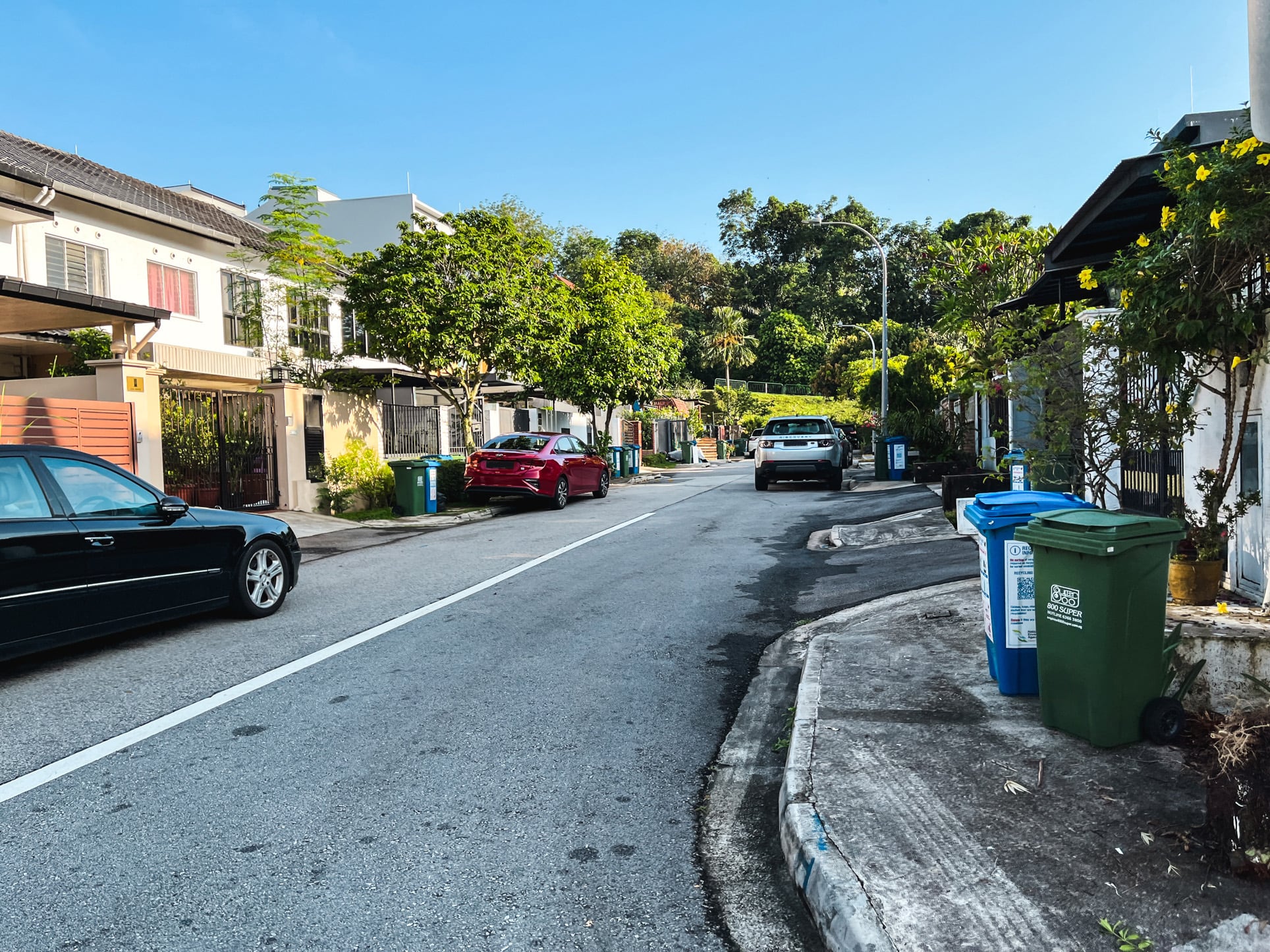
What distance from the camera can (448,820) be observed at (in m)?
3.76

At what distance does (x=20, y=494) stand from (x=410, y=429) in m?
17.3

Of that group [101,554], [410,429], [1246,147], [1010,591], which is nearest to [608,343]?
[410,429]

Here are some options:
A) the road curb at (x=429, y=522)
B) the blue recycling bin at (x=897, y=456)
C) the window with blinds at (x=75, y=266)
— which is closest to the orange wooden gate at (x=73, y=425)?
the road curb at (x=429, y=522)

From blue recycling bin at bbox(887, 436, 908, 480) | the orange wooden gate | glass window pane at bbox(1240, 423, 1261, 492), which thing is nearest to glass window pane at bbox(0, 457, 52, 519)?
the orange wooden gate

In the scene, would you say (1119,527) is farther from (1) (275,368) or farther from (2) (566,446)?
(1) (275,368)

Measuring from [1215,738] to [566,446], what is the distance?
17.1m

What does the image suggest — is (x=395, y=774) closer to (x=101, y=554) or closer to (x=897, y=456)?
(x=101, y=554)

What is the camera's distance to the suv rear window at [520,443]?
1895cm

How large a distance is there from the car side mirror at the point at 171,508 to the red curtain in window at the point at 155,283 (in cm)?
1517

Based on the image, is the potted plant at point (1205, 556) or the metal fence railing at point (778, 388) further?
the metal fence railing at point (778, 388)

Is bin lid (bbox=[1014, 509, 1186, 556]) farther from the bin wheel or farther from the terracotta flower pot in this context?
the terracotta flower pot

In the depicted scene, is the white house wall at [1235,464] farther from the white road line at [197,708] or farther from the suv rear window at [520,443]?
the suv rear window at [520,443]

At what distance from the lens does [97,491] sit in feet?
21.7

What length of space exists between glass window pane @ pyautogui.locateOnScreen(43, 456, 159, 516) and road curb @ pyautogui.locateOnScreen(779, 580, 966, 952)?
4928 millimetres
